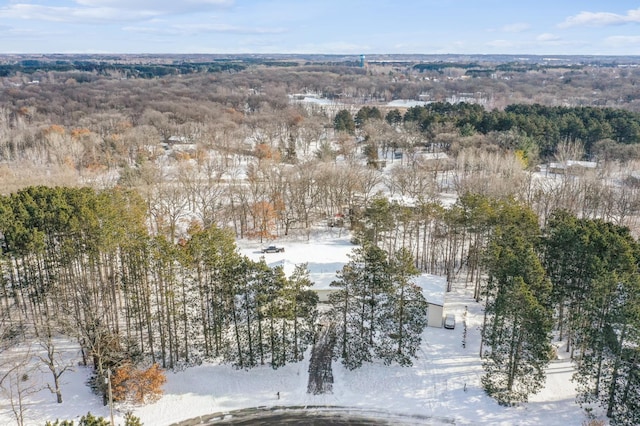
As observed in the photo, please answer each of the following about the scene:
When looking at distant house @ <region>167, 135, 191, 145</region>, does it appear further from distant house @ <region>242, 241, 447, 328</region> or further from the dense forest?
distant house @ <region>242, 241, 447, 328</region>

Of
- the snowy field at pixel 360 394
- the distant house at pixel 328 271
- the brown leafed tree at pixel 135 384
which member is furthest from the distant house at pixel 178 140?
the brown leafed tree at pixel 135 384

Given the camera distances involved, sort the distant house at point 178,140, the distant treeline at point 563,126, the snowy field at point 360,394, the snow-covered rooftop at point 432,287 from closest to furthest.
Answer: the snowy field at point 360,394
the snow-covered rooftop at point 432,287
the distant treeline at point 563,126
the distant house at point 178,140

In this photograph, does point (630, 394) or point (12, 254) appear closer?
point (630, 394)

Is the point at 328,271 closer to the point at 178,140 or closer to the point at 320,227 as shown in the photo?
Result: the point at 320,227

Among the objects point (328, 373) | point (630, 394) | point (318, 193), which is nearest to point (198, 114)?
point (318, 193)

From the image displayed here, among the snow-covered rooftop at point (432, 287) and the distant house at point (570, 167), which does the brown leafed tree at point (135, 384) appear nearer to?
the snow-covered rooftop at point (432, 287)

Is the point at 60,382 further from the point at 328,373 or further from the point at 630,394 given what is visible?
the point at 630,394
